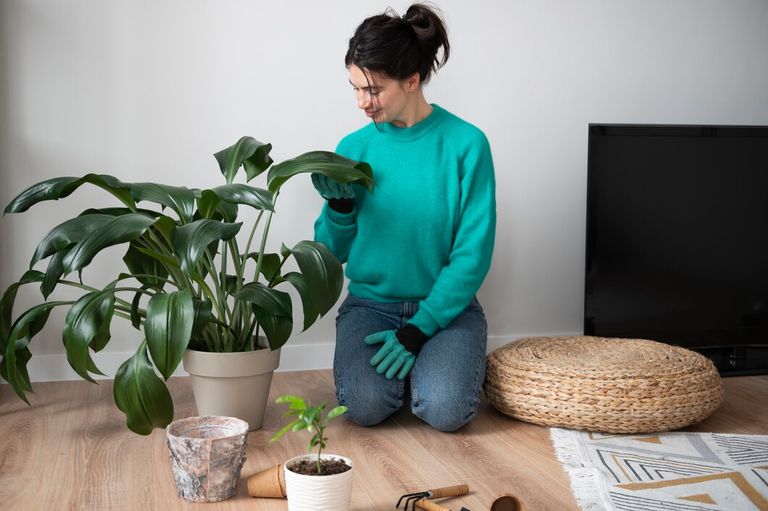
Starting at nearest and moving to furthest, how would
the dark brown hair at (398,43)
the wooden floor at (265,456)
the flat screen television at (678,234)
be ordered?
1. the wooden floor at (265,456)
2. the dark brown hair at (398,43)
3. the flat screen television at (678,234)

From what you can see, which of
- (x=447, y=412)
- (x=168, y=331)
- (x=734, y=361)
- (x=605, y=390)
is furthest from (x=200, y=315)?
(x=734, y=361)

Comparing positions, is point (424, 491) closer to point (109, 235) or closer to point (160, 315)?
point (160, 315)

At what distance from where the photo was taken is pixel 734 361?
2746mm

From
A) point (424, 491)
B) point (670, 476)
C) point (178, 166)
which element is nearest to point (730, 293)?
point (670, 476)

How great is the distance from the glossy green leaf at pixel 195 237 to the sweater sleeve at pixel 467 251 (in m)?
0.67

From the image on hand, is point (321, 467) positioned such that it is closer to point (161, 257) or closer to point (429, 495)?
point (429, 495)

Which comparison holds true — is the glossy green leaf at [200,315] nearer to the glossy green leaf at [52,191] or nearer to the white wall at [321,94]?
the glossy green leaf at [52,191]

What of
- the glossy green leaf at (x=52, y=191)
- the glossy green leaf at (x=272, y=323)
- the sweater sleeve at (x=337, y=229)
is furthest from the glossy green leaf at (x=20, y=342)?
the sweater sleeve at (x=337, y=229)

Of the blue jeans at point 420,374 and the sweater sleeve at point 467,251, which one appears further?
the sweater sleeve at point 467,251

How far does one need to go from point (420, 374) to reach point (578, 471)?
50 cm

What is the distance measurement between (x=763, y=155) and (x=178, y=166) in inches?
73.1

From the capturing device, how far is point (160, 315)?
170 cm

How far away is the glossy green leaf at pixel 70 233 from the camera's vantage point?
1.77 metres

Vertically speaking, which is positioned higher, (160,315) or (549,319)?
(160,315)
